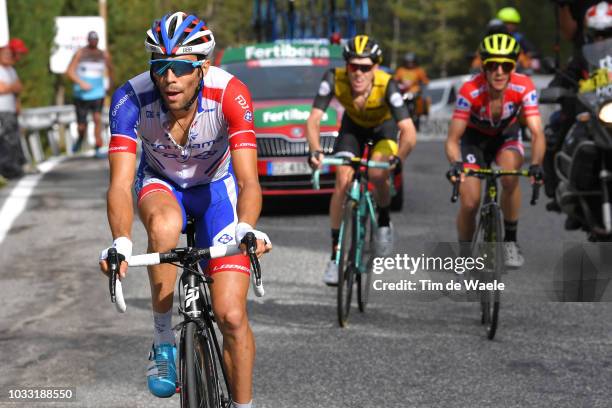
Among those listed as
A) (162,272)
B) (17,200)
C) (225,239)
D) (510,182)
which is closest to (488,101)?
(510,182)

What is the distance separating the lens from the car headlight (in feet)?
27.9

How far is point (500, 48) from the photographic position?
319 inches

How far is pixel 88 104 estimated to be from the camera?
73.5 ft

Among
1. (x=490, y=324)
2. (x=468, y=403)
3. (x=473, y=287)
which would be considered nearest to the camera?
(x=468, y=403)

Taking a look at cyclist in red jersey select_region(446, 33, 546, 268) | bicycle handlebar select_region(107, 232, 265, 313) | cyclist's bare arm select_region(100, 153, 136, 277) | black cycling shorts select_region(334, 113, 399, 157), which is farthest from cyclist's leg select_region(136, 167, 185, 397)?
black cycling shorts select_region(334, 113, 399, 157)

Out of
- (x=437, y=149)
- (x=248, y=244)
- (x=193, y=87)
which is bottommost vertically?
(x=437, y=149)

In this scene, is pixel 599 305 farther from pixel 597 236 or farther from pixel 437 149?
pixel 437 149

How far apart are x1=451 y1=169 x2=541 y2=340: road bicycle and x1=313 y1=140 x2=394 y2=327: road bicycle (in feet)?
2.52

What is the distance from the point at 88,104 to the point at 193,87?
17.7 m

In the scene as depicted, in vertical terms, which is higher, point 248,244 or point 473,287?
point 248,244

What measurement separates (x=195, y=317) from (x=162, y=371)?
0.50 m

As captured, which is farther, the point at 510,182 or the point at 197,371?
the point at 510,182

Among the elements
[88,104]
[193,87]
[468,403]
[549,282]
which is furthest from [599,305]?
[88,104]

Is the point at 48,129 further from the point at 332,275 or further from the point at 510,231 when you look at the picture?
the point at 510,231
